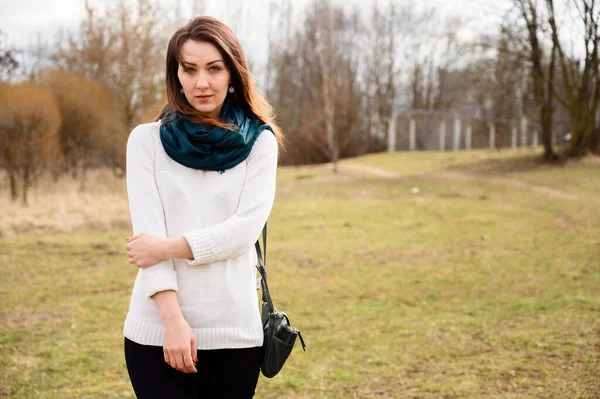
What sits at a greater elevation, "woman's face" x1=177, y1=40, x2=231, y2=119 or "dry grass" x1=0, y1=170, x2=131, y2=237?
"woman's face" x1=177, y1=40, x2=231, y2=119

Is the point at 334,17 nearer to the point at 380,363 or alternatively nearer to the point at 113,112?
the point at 113,112

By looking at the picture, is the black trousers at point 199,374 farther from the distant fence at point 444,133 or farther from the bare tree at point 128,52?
the distant fence at point 444,133

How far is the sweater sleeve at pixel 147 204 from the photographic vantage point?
1.80 m

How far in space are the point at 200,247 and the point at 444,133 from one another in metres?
44.0

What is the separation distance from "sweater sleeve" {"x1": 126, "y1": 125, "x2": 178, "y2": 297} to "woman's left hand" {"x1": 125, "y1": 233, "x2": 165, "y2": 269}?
0.02 m

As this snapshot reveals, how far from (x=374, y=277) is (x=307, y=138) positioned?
29745mm

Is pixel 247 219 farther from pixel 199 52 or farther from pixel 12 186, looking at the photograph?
pixel 12 186

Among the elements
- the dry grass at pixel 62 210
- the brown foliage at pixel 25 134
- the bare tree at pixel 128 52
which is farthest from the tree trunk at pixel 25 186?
the bare tree at pixel 128 52

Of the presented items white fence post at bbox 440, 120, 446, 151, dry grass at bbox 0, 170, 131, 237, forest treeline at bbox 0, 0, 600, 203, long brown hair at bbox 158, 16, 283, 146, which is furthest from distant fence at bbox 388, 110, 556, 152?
long brown hair at bbox 158, 16, 283, 146

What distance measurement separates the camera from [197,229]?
188cm

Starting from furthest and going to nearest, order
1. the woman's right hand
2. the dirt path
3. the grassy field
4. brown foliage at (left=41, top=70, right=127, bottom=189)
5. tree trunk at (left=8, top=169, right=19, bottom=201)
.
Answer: brown foliage at (left=41, top=70, right=127, bottom=189)
the dirt path
tree trunk at (left=8, top=169, right=19, bottom=201)
the grassy field
the woman's right hand

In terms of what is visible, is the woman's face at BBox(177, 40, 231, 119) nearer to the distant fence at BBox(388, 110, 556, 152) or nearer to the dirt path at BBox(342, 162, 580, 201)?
the dirt path at BBox(342, 162, 580, 201)

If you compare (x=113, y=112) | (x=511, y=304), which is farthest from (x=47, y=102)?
(x=511, y=304)

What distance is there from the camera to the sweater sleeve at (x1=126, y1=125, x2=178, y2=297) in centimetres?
180
